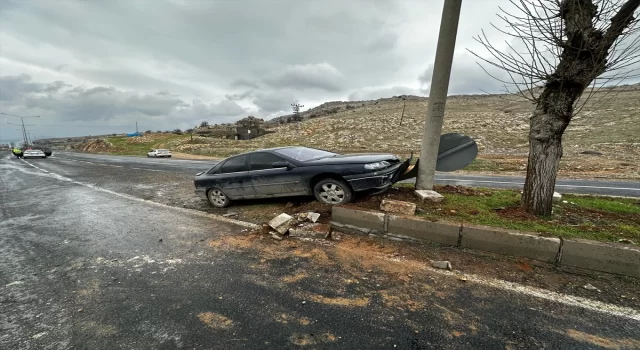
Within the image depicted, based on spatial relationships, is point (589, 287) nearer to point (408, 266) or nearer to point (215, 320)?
point (408, 266)

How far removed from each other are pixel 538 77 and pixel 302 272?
4.49m

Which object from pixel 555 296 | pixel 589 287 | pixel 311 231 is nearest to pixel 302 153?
pixel 311 231

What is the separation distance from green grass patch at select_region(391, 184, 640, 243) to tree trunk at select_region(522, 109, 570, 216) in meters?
0.24

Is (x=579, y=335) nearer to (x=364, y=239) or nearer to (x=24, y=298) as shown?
(x=364, y=239)

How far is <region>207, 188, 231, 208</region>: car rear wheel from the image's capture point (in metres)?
6.93

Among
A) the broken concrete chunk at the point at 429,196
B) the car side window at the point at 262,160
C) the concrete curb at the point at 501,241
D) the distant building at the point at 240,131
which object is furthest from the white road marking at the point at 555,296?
the distant building at the point at 240,131

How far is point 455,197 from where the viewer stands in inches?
220

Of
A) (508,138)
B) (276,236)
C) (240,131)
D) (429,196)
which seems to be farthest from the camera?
(240,131)

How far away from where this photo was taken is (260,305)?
2828mm

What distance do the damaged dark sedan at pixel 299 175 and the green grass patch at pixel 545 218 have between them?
71cm

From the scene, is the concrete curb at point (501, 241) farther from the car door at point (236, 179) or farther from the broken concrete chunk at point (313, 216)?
the car door at point (236, 179)

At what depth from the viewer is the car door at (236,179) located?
6.56m

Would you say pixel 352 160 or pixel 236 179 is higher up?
pixel 352 160

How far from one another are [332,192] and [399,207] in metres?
1.42
